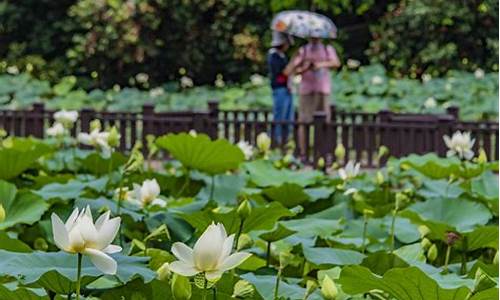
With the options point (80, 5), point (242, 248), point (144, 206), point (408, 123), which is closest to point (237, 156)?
point (144, 206)

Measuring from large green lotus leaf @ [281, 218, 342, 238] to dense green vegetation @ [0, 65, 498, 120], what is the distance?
10.8 m

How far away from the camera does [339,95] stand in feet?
50.0

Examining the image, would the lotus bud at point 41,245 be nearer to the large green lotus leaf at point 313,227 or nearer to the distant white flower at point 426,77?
the large green lotus leaf at point 313,227

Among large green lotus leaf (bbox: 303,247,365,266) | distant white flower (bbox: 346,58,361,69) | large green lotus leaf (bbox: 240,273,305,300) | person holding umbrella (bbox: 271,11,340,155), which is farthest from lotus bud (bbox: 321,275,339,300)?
distant white flower (bbox: 346,58,361,69)

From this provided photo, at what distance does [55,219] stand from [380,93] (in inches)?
539

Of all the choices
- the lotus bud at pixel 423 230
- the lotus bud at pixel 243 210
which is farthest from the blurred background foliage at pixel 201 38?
the lotus bud at pixel 243 210

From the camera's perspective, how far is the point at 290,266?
247 centimetres

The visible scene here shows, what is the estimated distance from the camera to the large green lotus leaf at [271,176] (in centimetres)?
397

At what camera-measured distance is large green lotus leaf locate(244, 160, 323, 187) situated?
3.97 m

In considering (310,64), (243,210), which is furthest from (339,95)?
(243,210)

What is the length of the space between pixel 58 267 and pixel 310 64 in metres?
8.32

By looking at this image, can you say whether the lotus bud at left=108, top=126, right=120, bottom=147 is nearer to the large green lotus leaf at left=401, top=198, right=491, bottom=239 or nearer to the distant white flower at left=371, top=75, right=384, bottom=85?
the large green lotus leaf at left=401, top=198, right=491, bottom=239

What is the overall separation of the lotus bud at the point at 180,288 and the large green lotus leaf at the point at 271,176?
231cm

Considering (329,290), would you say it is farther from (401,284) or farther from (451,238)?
(451,238)
